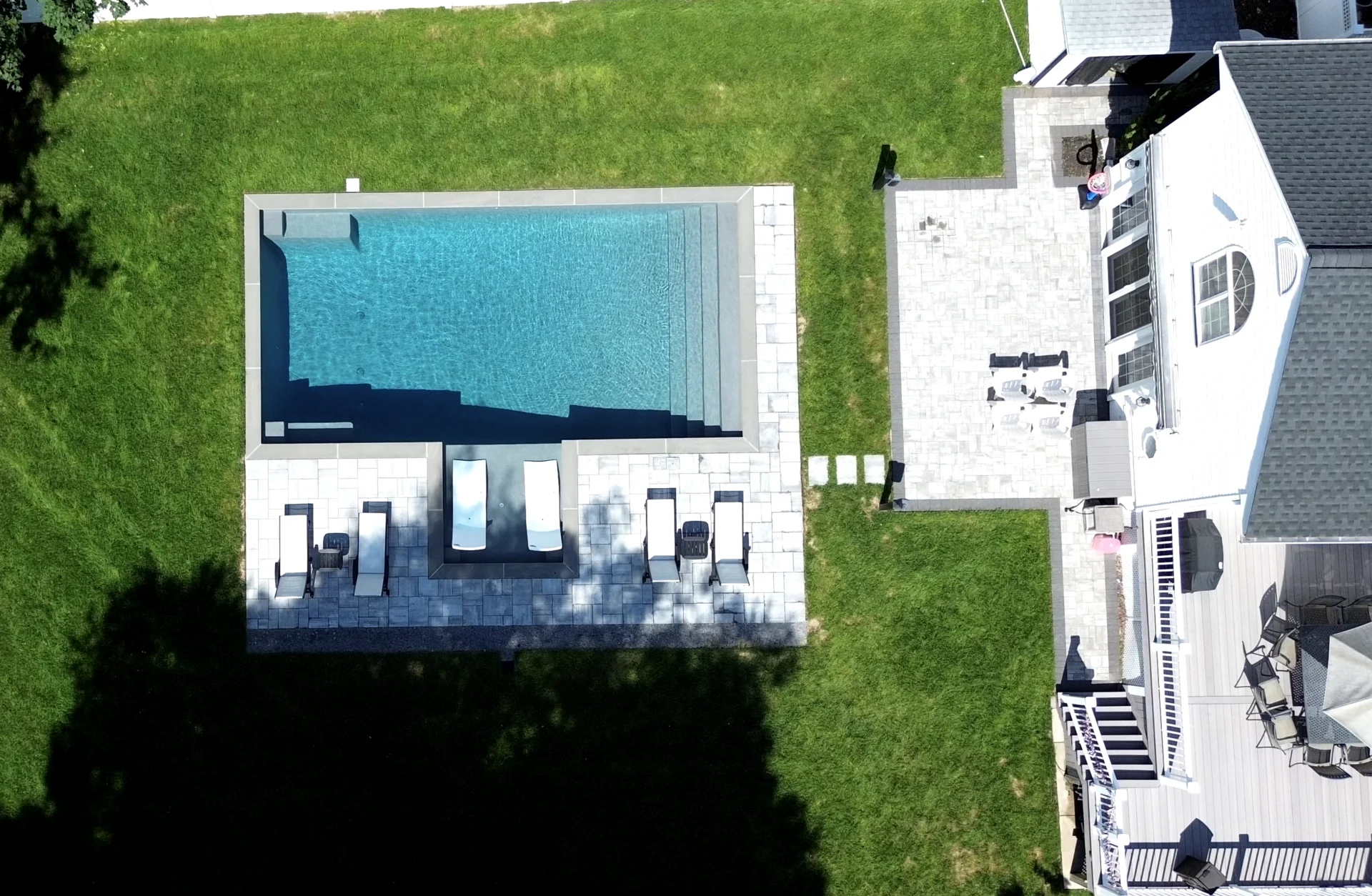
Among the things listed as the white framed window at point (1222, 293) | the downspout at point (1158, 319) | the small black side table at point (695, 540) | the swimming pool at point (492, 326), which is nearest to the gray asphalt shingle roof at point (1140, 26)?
the downspout at point (1158, 319)

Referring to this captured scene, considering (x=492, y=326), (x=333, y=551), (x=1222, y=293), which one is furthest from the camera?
(x=492, y=326)

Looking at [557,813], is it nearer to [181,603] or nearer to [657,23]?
[181,603]

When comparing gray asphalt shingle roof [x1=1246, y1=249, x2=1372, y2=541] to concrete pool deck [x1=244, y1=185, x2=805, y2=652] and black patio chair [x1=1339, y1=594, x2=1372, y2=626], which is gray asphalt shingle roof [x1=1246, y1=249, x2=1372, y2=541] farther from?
concrete pool deck [x1=244, y1=185, x2=805, y2=652]

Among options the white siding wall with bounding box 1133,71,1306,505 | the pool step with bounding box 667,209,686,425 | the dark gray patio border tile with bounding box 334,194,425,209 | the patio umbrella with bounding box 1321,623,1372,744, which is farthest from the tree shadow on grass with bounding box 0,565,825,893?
the patio umbrella with bounding box 1321,623,1372,744

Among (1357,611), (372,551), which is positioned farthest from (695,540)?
(1357,611)

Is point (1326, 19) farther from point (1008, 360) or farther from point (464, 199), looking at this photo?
point (464, 199)

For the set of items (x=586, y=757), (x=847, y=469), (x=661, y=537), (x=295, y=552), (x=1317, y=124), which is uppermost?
(x=1317, y=124)

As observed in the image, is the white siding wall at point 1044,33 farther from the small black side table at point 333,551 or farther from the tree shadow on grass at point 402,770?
the small black side table at point 333,551
